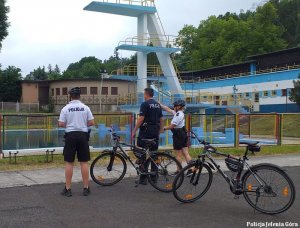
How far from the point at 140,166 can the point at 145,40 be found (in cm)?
2766

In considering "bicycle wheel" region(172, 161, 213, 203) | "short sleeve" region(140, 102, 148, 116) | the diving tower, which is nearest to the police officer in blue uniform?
"short sleeve" region(140, 102, 148, 116)

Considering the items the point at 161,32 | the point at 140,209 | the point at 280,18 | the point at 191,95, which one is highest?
the point at 280,18

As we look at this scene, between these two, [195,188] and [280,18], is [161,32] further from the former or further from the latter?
[280,18]

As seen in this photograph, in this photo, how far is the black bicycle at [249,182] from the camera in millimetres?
7023

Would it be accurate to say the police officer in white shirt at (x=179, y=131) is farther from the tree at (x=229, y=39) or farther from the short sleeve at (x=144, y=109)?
the tree at (x=229, y=39)

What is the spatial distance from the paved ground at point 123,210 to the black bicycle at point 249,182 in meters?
0.18

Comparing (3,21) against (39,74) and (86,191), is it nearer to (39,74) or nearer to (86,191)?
(86,191)

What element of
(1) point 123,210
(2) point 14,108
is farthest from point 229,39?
(1) point 123,210

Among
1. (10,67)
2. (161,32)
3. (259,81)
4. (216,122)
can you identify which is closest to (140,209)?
(216,122)

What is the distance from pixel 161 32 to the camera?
3709 centimetres

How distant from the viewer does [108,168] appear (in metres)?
9.59

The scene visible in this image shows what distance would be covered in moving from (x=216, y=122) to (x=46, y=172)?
39.4ft

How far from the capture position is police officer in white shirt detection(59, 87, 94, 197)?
8461 millimetres

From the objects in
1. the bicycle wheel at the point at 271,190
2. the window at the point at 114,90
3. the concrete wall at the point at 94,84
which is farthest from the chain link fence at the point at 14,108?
the bicycle wheel at the point at 271,190
